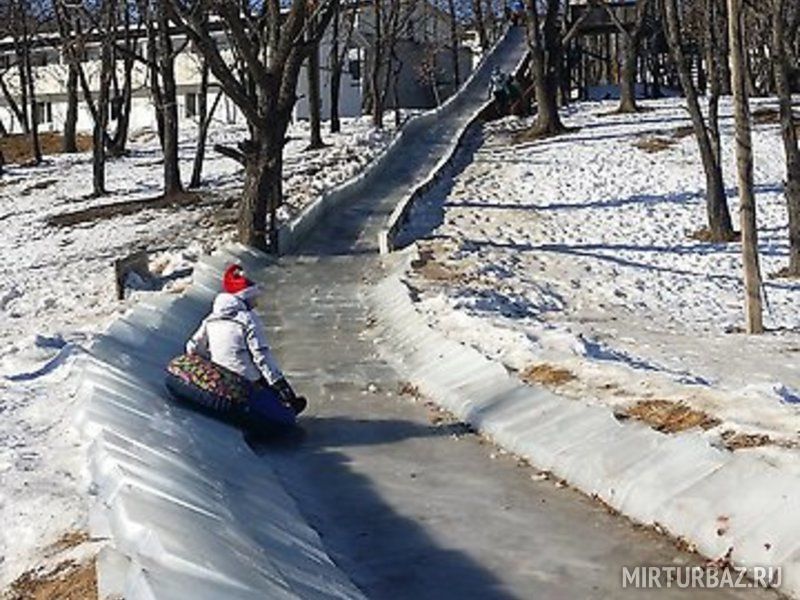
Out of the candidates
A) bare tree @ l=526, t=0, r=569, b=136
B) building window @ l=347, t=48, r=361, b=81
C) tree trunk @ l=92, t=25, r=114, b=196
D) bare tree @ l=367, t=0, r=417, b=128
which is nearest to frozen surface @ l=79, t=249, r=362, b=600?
tree trunk @ l=92, t=25, r=114, b=196

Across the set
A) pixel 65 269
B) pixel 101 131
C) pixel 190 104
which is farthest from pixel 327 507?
pixel 190 104

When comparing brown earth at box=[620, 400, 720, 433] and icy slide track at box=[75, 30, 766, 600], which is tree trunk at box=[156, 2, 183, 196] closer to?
icy slide track at box=[75, 30, 766, 600]

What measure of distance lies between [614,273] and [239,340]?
43.2ft

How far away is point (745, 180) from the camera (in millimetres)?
17969

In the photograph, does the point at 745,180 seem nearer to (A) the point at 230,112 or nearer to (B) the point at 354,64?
(A) the point at 230,112

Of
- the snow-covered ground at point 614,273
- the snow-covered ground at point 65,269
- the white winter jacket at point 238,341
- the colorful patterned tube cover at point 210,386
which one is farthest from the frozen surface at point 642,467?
the snow-covered ground at point 65,269

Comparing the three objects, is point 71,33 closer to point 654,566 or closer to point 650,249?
point 650,249

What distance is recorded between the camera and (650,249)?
81.3ft

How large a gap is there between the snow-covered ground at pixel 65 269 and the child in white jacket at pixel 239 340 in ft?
4.04

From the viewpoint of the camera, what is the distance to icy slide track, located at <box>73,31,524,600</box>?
5591 millimetres

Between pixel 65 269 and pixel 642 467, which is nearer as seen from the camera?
pixel 642 467

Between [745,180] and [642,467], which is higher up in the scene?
[745,180]

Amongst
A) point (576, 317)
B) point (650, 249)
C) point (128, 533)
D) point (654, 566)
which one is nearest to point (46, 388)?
point (128, 533)

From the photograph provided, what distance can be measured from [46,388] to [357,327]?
18.8 ft
